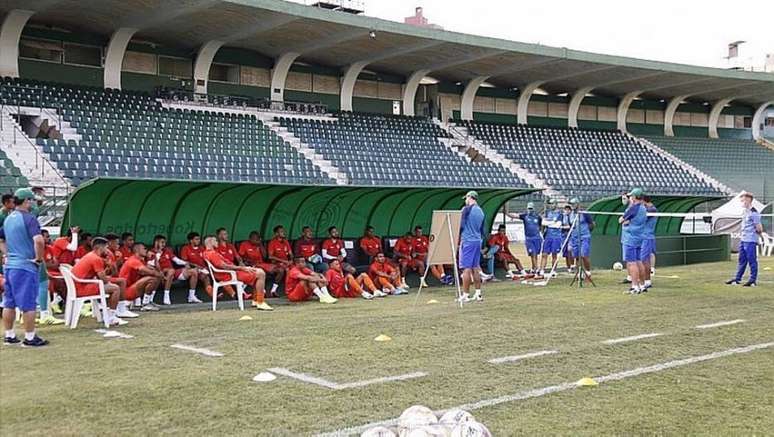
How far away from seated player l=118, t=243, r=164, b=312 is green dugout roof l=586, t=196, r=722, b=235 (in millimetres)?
13599

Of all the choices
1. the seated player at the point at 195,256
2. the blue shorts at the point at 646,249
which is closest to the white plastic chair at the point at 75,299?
the seated player at the point at 195,256

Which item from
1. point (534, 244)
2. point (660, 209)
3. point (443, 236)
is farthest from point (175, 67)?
point (443, 236)

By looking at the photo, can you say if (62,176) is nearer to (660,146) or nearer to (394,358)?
(394,358)

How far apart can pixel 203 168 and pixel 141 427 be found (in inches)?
756

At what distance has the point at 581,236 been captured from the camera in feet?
53.1

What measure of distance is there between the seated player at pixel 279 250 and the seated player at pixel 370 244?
1990mm

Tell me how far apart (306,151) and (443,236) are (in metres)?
15.9

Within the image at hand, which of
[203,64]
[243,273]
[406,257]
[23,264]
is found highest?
[203,64]

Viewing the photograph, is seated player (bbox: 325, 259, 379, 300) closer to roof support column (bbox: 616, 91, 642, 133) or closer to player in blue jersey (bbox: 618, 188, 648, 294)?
player in blue jersey (bbox: 618, 188, 648, 294)

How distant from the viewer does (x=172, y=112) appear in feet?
90.6

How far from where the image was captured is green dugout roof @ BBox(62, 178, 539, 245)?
490 inches

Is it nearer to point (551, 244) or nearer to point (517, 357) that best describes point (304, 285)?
point (517, 357)

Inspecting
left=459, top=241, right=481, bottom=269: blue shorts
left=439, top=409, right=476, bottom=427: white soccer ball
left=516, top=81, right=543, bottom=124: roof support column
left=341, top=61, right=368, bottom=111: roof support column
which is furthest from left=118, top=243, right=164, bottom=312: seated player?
left=516, top=81, right=543, bottom=124: roof support column

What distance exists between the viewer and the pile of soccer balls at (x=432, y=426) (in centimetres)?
411
